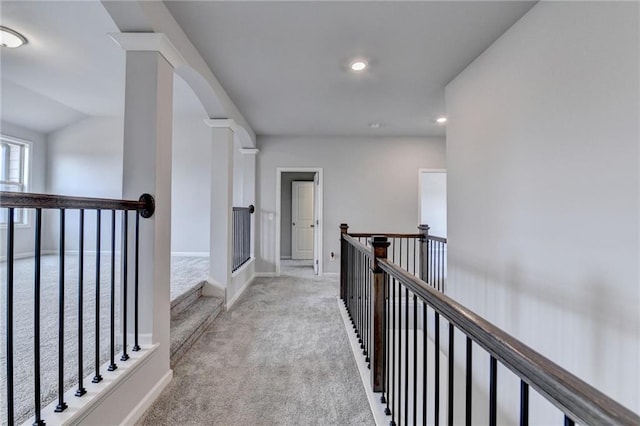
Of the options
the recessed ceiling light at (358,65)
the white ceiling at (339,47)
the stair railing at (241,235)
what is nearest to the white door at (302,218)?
the stair railing at (241,235)

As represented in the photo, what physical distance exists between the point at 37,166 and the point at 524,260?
23.4 ft

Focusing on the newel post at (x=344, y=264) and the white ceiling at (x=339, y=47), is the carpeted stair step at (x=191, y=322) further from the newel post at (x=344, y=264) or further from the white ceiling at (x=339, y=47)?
the white ceiling at (x=339, y=47)

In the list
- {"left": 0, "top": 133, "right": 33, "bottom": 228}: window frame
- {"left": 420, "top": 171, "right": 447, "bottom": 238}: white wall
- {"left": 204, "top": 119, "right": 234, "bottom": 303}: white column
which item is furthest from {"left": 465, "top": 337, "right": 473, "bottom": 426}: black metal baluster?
{"left": 420, "top": 171, "right": 447, "bottom": 238}: white wall

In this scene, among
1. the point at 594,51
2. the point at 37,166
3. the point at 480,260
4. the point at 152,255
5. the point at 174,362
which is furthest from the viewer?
the point at 37,166

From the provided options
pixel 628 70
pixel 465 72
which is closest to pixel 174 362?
pixel 628 70

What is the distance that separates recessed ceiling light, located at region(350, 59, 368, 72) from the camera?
2734mm

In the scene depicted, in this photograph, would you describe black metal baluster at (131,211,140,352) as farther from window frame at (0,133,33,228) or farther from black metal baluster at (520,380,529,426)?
window frame at (0,133,33,228)

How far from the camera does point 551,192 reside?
1932mm

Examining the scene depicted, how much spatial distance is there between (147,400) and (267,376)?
0.73 meters

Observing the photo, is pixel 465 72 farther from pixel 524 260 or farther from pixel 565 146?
pixel 524 260

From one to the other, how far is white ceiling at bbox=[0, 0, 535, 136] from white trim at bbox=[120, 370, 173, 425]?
7.93 ft

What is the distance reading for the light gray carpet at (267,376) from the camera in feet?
5.67

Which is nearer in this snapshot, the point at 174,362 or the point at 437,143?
the point at 174,362

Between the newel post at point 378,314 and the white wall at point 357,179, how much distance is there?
368 cm
